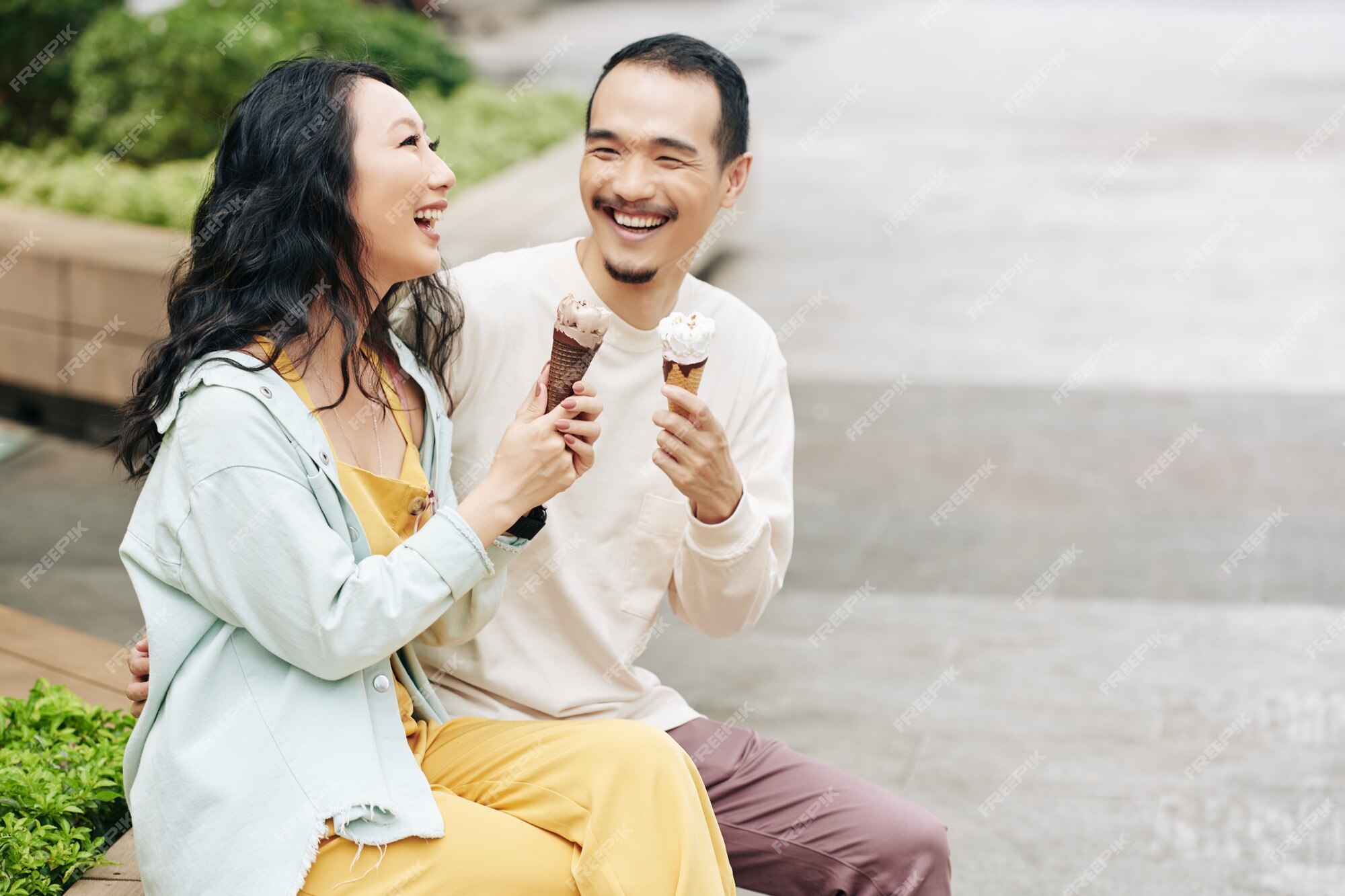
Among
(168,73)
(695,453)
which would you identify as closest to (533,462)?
(695,453)

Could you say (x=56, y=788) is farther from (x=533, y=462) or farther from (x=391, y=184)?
(x=391, y=184)

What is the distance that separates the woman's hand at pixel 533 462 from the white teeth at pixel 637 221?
555 mm

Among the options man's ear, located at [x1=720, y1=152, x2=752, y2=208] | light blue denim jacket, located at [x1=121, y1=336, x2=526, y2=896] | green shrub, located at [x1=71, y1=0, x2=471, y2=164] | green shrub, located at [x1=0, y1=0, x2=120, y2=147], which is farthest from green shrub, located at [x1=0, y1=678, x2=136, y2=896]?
green shrub, located at [x1=0, y1=0, x2=120, y2=147]

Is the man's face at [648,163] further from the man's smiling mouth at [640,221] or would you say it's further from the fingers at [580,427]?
the fingers at [580,427]

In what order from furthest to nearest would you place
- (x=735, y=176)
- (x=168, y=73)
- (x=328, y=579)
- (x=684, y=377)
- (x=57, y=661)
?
1. (x=168, y=73)
2. (x=57, y=661)
3. (x=735, y=176)
4. (x=684, y=377)
5. (x=328, y=579)

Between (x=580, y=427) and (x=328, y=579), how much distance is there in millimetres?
509

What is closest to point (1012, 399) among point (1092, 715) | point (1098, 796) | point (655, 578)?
point (1092, 715)

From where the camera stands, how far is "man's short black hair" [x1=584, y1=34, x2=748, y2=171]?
302 cm

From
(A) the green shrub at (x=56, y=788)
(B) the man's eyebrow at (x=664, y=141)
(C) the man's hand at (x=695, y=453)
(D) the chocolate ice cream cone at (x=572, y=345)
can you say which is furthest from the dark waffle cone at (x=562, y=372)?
(A) the green shrub at (x=56, y=788)

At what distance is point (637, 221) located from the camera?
3.01 m

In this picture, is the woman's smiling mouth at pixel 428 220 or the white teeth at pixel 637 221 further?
the white teeth at pixel 637 221

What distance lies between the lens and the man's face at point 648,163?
2990mm

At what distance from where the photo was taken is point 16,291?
703cm

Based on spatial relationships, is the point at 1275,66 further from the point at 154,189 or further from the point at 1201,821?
the point at 1201,821
